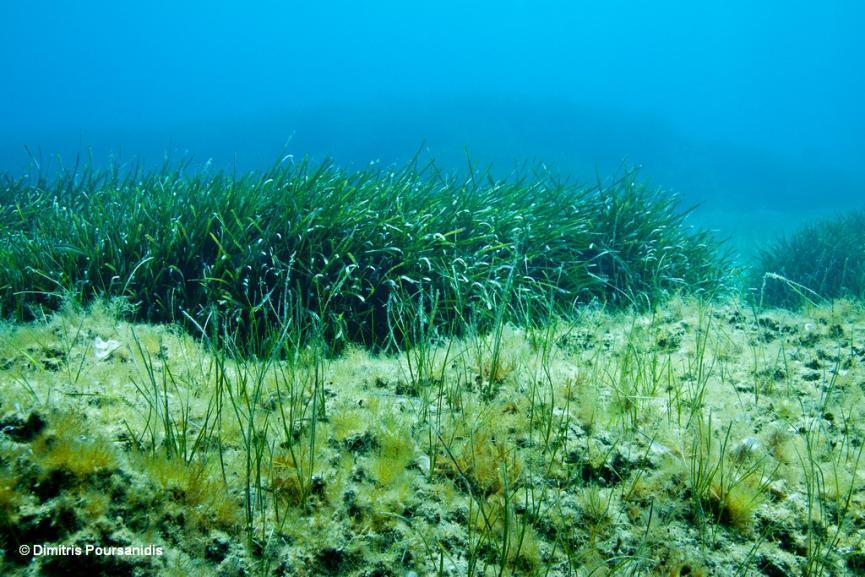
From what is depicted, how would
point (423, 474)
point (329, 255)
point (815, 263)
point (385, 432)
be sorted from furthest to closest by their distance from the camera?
1. point (815, 263)
2. point (329, 255)
3. point (385, 432)
4. point (423, 474)

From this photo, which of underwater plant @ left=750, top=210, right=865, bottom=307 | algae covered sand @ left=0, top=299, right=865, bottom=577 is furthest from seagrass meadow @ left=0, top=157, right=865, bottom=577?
underwater plant @ left=750, top=210, right=865, bottom=307

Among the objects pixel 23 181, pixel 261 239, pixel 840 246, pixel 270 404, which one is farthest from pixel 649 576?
pixel 23 181

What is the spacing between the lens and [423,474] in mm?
2074

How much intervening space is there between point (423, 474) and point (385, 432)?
0.27 meters

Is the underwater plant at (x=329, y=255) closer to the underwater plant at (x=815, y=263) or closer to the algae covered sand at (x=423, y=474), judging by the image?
the algae covered sand at (x=423, y=474)

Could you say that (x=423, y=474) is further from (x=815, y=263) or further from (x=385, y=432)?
(x=815, y=263)

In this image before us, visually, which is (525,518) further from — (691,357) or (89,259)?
(89,259)

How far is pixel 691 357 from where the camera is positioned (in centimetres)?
337

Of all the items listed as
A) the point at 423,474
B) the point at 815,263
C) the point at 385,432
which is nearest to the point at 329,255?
the point at 385,432

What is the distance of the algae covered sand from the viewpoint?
1.68 meters

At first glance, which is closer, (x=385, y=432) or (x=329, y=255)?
(x=385, y=432)

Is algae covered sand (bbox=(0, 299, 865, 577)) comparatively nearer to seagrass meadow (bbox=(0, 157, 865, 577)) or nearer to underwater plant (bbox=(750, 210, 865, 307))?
seagrass meadow (bbox=(0, 157, 865, 577))

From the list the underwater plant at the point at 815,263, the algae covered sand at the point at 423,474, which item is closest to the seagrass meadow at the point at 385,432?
the algae covered sand at the point at 423,474

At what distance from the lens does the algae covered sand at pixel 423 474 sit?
168 cm
